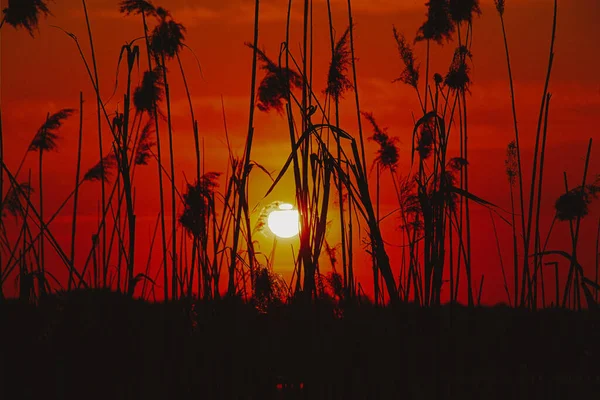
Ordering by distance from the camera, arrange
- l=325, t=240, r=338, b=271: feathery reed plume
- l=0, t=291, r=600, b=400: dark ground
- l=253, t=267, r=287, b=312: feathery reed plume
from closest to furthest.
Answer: l=0, t=291, r=600, b=400: dark ground → l=253, t=267, r=287, b=312: feathery reed plume → l=325, t=240, r=338, b=271: feathery reed plume

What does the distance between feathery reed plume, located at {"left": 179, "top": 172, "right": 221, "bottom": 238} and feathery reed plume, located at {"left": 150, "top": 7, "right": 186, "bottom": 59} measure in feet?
2.01

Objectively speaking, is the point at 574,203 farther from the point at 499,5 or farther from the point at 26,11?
the point at 26,11

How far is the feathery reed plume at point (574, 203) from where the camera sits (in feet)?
12.1

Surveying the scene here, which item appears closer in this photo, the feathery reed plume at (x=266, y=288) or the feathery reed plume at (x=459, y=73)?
the feathery reed plume at (x=266, y=288)

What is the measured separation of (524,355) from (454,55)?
1453 millimetres

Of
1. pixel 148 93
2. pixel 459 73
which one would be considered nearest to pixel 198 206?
pixel 148 93

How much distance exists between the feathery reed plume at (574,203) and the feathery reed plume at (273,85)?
1.80 metres

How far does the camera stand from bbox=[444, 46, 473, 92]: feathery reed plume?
131 inches

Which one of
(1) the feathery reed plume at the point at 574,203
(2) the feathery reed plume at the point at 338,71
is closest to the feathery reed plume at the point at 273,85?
(2) the feathery reed plume at the point at 338,71

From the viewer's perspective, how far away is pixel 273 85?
279 cm

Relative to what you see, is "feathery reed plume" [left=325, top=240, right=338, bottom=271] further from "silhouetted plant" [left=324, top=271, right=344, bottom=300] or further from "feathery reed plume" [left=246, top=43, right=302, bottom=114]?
"feathery reed plume" [left=246, top=43, right=302, bottom=114]

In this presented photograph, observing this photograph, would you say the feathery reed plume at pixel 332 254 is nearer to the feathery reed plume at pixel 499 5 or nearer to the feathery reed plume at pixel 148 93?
the feathery reed plume at pixel 148 93

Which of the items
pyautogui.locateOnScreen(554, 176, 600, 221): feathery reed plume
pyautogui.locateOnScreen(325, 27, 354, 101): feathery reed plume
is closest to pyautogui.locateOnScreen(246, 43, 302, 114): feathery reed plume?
pyautogui.locateOnScreen(325, 27, 354, 101): feathery reed plume

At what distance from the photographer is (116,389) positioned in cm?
252
